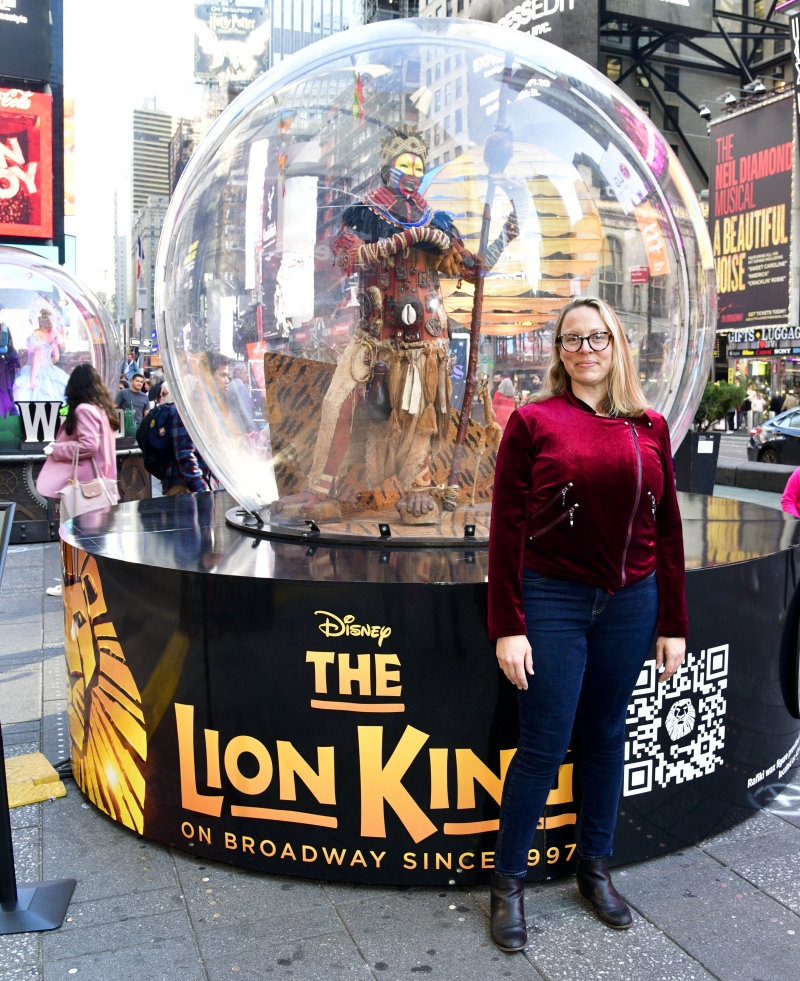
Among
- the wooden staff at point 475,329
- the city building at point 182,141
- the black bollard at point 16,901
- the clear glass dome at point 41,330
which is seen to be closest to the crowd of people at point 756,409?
the clear glass dome at point 41,330

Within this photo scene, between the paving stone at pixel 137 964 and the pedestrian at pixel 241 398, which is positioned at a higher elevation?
the pedestrian at pixel 241 398

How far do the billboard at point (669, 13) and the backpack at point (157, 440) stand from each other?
26.5 m

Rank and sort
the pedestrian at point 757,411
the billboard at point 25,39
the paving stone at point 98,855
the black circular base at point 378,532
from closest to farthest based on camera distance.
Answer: the paving stone at point 98,855 < the black circular base at point 378,532 < the billboard at point 25,39 < the pedestrian at point 757,411

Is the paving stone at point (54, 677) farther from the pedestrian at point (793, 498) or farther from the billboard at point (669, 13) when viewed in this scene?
the billboard at point (669, 13)

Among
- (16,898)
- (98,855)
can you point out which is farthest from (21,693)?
(16,898)

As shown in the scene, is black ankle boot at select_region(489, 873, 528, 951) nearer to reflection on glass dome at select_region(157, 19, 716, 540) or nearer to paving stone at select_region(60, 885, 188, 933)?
paving stone at select_region(60, 885, 188, 933)

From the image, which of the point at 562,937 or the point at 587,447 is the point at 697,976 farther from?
the point at 587,447

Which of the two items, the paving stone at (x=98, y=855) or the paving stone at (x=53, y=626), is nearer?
the paving stone at (x=98, y=855)

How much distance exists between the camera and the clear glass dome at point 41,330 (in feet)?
39.3

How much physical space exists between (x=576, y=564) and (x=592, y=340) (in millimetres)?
604

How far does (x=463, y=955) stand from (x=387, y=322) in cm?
225

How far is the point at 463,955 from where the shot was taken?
8.24ft

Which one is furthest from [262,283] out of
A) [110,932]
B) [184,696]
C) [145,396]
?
[145,396]

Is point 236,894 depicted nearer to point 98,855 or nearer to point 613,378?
point 98,855
